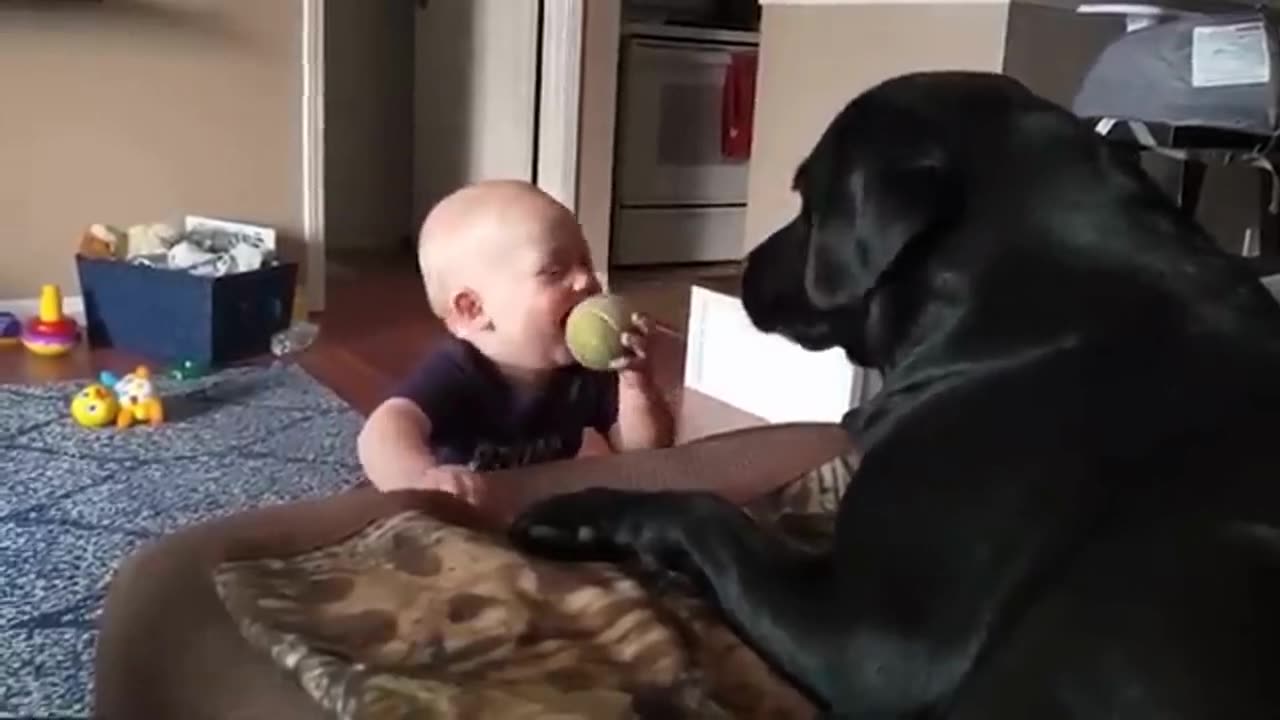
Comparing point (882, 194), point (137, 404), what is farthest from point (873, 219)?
point (137, 404)

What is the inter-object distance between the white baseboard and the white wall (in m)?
1.23

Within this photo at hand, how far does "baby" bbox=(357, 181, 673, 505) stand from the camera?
4.84 ft

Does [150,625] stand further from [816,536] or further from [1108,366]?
[1108,366]

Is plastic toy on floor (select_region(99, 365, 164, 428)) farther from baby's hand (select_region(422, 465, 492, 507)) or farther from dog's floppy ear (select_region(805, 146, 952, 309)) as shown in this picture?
dog's floppy ear (select_region(805, 146, 952, 309))

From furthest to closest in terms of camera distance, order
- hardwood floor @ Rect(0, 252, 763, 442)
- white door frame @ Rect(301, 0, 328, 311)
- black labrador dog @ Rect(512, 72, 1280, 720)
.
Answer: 1. white door frame @ Rect(301, 0, 328, 311)
2. hardwood floor @ Rect(0, 252, 763, 442)
3. black labrador dog @ Rect(512, 72, 1280, 720)

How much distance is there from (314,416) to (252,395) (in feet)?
0.68

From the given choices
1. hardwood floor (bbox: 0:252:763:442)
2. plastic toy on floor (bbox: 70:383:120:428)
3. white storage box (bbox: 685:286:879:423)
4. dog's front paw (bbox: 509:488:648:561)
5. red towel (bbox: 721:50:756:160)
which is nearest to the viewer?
dog's front paw (bbox: 509:488:648:561)

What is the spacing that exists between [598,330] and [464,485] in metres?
0.28

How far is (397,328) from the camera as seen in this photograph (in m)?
3.37

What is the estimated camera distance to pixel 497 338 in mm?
1508

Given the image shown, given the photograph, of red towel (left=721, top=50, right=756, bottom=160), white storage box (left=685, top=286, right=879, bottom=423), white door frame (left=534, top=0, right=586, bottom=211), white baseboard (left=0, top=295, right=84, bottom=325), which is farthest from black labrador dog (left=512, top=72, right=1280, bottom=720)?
red towel (left=721, top=50, right=756, bottom=160)

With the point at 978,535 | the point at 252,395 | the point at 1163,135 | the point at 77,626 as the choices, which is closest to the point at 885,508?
the point at 978,535

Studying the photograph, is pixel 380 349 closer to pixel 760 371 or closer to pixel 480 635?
pixel 760 371

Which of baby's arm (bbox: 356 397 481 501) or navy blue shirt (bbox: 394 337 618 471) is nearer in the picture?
baby's arm (bbox: 356 397 481 501)
